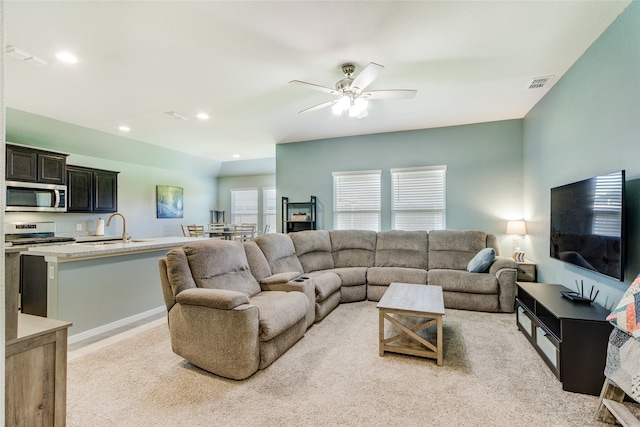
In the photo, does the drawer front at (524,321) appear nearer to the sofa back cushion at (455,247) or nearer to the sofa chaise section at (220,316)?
the sofa back cushion at (455,247)

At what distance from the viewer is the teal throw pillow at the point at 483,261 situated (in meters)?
3.96

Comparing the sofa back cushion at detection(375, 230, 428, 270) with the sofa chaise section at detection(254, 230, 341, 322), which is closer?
the sofa chaise section at detection(254, 230, 341, 322)

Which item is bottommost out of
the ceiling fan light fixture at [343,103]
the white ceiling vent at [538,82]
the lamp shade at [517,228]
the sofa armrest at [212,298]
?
the sofa armrest at [212,298]

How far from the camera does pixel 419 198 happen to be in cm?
523

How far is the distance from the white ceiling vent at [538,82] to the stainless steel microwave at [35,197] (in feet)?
22.3

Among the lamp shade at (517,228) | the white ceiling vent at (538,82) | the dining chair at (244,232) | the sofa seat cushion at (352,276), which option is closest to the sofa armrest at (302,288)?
the sofa seat cushion at (352,276)

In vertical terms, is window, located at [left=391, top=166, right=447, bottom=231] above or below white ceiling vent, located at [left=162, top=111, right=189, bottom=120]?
below

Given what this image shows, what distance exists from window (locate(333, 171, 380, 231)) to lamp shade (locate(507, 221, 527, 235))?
2.05 metres

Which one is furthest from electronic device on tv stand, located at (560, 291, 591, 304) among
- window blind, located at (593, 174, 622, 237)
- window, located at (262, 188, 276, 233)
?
window, located at (262, 188, 276, 233)

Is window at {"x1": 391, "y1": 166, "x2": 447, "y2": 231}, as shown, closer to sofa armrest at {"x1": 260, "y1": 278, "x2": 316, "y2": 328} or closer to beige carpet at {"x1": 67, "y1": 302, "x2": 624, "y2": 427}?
beige carpet at {"x1": 67, "y1": 302, "x2": 624, "y2": 427}

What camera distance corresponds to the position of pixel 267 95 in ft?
12.2

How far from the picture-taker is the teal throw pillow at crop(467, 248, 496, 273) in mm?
3963

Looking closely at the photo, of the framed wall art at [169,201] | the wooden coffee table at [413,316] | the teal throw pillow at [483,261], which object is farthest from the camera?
the framed wall art at [169,201]

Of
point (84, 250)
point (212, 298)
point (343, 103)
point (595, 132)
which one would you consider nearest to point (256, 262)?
point (212, 298)
